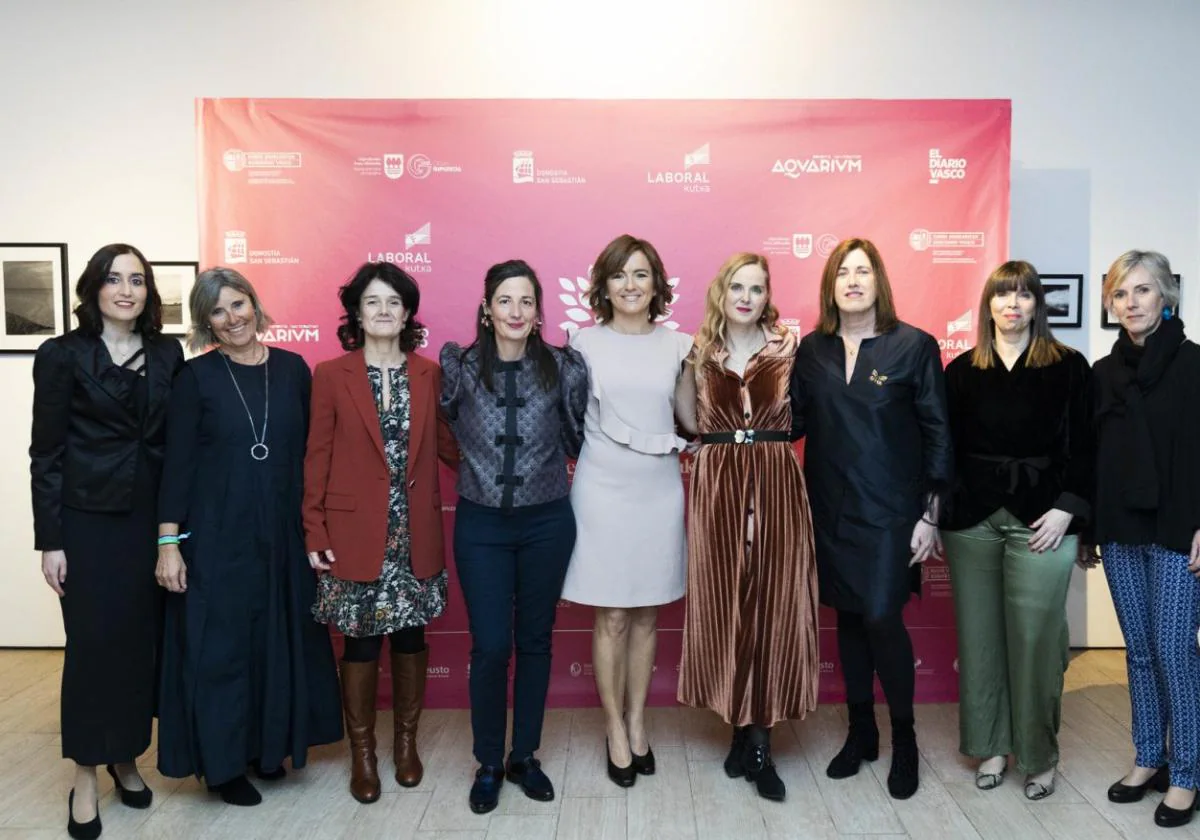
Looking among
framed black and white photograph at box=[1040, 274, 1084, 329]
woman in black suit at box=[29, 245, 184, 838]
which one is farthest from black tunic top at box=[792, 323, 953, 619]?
woman in black suit at box=[29, 245, 184, 838]

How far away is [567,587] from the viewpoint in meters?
2.72

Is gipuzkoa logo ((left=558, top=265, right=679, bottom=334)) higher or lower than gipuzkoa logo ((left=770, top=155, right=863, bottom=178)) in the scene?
lower

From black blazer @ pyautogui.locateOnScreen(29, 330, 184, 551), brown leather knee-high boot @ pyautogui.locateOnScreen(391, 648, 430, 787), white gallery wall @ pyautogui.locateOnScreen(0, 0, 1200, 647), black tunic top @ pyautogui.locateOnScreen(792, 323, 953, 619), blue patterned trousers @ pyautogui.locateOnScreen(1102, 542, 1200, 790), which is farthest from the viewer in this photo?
white gallery wall @ pyautogui.locateOnScreen(0, 0, 1200, 647)

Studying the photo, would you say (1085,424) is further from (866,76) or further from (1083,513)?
(866,76)

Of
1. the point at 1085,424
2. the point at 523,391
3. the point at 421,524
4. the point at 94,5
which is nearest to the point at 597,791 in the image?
the point at 421,524

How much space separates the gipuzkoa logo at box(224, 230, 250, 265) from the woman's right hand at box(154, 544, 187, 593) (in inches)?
53.0

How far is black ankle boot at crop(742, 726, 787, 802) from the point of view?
270cm

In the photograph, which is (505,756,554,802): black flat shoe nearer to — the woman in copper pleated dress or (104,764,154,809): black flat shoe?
the woman in copper pleated dress

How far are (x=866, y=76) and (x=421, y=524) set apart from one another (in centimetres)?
296

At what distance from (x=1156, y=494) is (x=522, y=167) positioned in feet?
8.13

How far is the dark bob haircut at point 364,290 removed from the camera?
2602 mm

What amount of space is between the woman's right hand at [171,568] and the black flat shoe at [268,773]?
2.42 ft

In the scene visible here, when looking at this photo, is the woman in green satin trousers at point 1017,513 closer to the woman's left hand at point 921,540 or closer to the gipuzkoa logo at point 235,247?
the woman's left hand at point 921,540

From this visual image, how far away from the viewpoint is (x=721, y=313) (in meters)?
2.72
